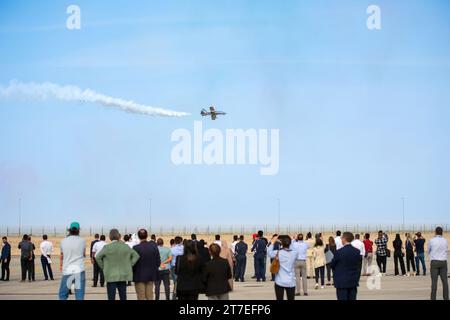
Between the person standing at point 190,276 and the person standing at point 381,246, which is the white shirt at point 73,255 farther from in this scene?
the person standing at point 381,246

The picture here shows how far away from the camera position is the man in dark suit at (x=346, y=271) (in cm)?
1667

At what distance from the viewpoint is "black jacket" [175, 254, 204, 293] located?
1605 cm

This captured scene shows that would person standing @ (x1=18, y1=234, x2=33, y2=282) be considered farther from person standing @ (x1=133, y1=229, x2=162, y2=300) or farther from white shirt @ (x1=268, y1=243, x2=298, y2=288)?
white shirt @ (x1=268, y1=243, x2=298, y2=288)

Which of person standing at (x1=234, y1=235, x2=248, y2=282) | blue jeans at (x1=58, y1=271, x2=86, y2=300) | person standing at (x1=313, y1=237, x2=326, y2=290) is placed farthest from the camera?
person standing at (x1=234, y1=235, x2=248, y2=282)

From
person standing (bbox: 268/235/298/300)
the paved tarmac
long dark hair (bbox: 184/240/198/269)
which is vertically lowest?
the paved tarmac

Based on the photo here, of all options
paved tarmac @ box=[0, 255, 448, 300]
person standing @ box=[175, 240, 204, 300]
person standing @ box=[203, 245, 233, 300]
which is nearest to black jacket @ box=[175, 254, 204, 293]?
person standing @ box=[175, 240, 204, 300]

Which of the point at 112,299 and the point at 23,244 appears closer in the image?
the point at 112,299

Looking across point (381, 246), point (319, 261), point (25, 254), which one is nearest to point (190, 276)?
point (319, 261)

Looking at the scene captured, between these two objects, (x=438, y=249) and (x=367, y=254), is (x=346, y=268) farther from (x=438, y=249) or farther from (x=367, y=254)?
(x=367, y=254)
